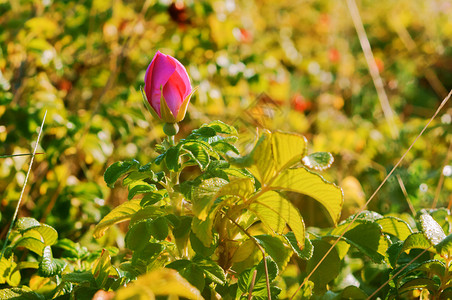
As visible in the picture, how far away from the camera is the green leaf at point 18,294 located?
24.6 inches

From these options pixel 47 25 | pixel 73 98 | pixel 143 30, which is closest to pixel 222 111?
pixel 143 30

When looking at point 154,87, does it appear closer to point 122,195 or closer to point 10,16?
point 122,195

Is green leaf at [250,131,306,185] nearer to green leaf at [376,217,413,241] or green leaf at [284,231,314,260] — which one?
green leaf at [284,231,314,260]

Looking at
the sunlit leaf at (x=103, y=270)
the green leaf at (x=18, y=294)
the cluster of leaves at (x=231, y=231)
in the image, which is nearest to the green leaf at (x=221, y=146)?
the cluster of leaves at (x=231, y=231)

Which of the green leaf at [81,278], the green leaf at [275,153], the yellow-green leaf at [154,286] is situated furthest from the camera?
the green leaf at [81,278]

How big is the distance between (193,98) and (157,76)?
98 centimetres

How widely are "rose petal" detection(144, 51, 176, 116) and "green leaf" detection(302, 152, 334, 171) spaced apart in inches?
9.0

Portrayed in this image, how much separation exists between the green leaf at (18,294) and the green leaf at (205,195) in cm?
28

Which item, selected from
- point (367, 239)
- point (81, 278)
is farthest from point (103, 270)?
point (367, 239)

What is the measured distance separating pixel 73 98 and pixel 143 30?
1.16ft

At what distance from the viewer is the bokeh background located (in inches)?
47.1

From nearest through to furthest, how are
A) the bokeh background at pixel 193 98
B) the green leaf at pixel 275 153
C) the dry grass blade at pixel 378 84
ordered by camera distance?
the green leaf at pixel 275 153 < the bokeh background at pixel 193 98 < the dry grass blade at pixel 378 84

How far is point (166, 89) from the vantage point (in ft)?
2.15

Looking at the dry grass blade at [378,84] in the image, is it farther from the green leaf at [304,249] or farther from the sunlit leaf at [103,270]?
the sunlit leaf at [103,270]
